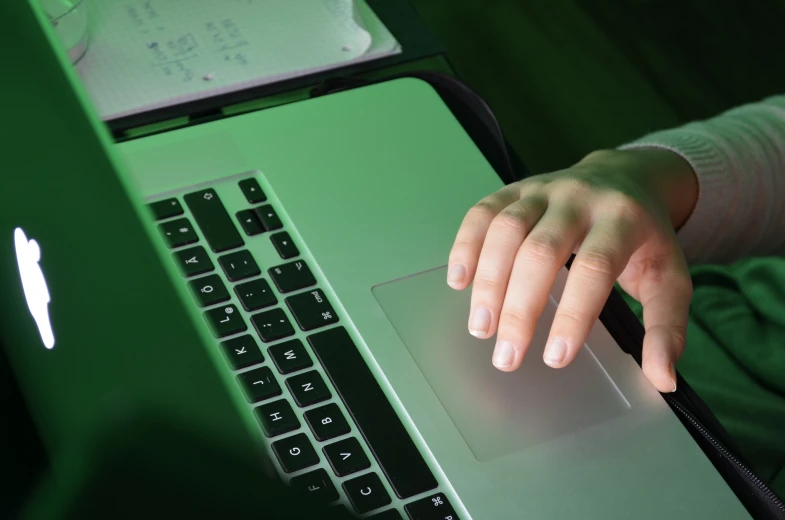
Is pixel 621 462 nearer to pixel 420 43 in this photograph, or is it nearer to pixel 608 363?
pixel 608 363

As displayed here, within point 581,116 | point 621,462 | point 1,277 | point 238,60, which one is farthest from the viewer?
point 581,116

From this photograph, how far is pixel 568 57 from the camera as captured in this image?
3.61ft

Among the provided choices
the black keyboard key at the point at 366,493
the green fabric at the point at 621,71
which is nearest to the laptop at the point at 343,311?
the black keyboard key at the point at 366,493

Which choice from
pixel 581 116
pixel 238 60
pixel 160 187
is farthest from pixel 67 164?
pixel 581 116

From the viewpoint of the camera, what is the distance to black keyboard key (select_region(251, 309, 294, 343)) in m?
0.47

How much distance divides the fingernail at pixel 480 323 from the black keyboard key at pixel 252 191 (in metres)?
0.15

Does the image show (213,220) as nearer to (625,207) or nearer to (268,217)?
(268,217)

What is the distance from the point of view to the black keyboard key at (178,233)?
0.50 metres

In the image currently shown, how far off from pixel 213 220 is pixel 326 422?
0.14 metres

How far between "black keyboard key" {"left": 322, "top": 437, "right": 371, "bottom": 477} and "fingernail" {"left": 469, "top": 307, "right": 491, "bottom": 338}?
10cm

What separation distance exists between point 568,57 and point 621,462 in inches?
29.4

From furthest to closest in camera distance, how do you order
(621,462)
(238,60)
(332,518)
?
1. (238,60)
2. (621,462)
3. (332,518)

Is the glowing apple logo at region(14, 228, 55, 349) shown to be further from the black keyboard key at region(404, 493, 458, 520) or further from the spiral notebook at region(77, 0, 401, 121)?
the spiral notebook at region(77, 0, 401, 121)

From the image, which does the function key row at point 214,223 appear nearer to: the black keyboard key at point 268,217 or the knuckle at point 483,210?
the black keyboard key at point 268,217
